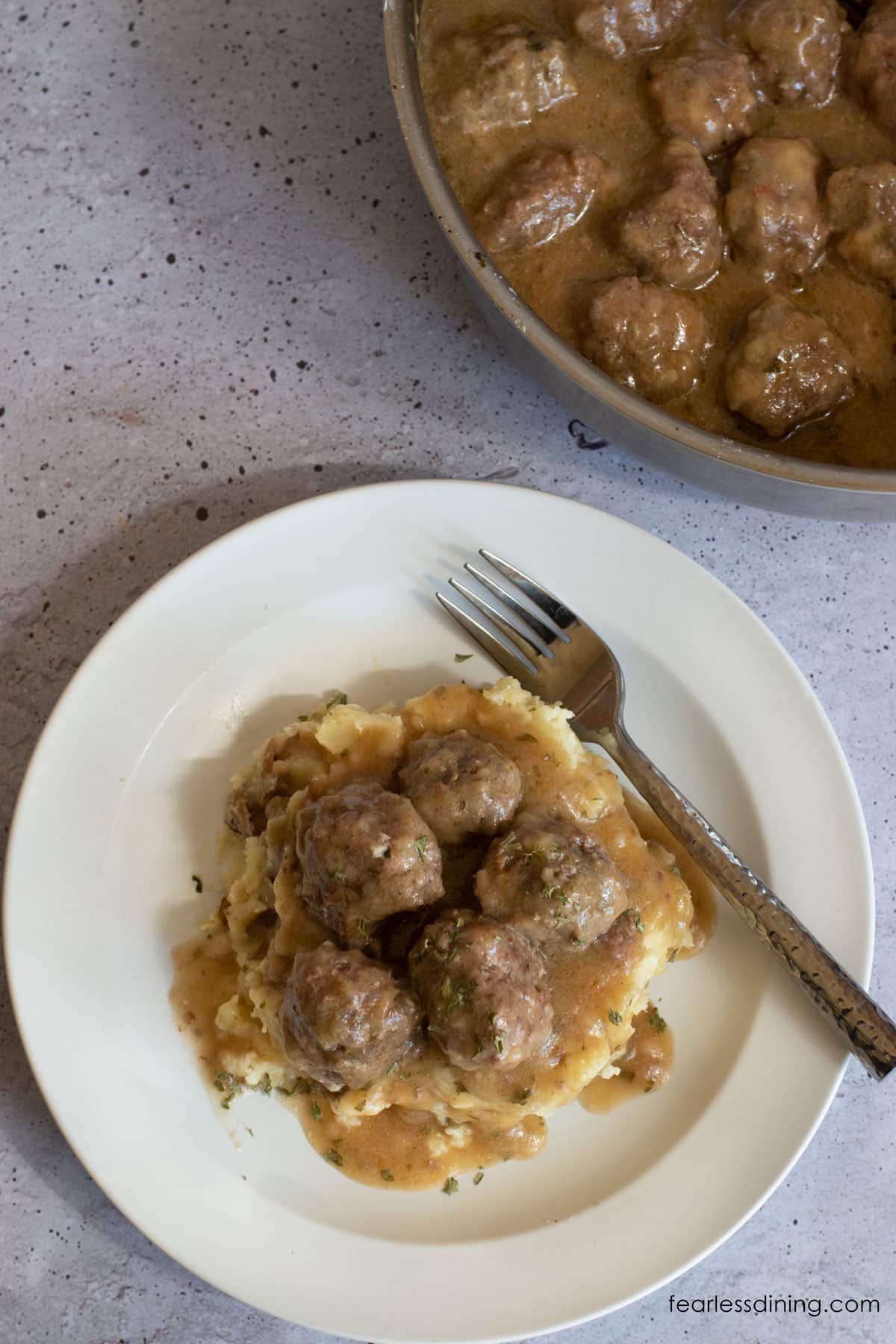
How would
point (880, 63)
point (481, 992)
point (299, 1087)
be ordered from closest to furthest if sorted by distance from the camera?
point (481, 992) < point (880, 63) < point (299, 1087)

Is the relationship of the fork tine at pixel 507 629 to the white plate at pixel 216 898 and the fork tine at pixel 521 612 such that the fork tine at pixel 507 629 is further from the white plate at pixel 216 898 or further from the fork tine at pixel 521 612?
the white plate at pixel 216 898

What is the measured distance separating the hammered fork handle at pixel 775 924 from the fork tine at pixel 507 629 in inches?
14.2

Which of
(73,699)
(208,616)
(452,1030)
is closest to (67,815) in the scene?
(73,699)

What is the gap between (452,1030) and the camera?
284cm

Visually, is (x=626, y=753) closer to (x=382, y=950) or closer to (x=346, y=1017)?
(x=382, y=950)

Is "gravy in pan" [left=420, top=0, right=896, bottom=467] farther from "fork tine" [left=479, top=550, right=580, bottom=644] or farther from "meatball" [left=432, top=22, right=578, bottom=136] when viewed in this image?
"fork tine" [left=479, top=550, right=580, bottom=644]

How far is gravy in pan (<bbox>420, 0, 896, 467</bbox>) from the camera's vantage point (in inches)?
128

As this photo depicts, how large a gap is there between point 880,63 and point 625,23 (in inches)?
29.5

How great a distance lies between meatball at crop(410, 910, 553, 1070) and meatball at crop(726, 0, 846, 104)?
2.58 m

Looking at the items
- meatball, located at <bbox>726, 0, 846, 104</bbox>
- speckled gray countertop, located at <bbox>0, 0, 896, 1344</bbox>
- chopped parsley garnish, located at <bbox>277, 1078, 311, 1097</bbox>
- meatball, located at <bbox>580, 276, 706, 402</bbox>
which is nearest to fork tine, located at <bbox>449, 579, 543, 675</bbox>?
speckled gray countertop, located at <bbox>0, 0, 896, 1344</bbox>

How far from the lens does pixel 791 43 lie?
3.26 m

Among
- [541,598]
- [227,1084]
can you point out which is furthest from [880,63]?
[227,1084]

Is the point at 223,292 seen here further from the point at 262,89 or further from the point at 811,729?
the point at 811,729

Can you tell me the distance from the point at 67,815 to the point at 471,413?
1.84 meters
